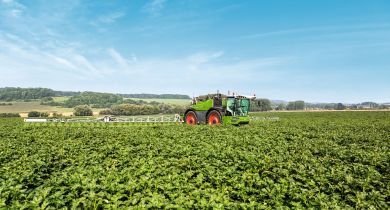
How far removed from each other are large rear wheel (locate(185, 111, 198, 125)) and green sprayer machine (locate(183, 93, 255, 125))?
0.22 m

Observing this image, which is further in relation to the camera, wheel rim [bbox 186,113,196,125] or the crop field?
wheel rim [bbox 186,113,196,125]

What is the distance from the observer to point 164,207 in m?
5.13

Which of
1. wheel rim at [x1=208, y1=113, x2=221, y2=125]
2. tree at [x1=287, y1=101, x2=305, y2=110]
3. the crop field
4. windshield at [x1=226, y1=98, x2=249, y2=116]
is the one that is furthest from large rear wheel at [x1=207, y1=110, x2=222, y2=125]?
tree at [x1=287, y1=101, x2=305, y2=110]

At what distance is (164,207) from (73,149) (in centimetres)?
742

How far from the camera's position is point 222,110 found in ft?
76.5

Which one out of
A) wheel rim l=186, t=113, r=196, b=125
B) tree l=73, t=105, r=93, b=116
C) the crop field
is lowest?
tree l=73, t=105, r=93, b=116

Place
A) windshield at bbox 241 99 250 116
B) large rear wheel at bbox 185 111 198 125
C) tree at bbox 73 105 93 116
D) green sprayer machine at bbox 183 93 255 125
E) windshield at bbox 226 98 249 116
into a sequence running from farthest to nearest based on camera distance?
tree at bbox 73 105 93 116 → large rear wheel at bbox 185 111 198 125 → windshield at bbox 241 99 250 116 → windshield at bbox 226 98 249 116 → green sprayer machine at bbox 183 93 255 125

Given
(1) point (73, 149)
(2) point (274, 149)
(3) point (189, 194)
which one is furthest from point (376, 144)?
(1) point (73, 149)

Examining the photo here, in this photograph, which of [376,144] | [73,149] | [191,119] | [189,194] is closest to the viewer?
[189,194]

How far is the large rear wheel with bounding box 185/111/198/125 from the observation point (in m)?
25.4

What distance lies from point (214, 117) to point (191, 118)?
3.06 meters

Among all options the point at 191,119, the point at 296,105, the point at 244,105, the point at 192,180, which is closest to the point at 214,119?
the point at 244,105

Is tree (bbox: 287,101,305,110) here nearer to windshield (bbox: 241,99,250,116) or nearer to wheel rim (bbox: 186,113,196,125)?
wheel rim (bbox: 186,113,196,125)

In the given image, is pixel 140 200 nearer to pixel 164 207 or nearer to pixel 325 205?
pixel 164 207
